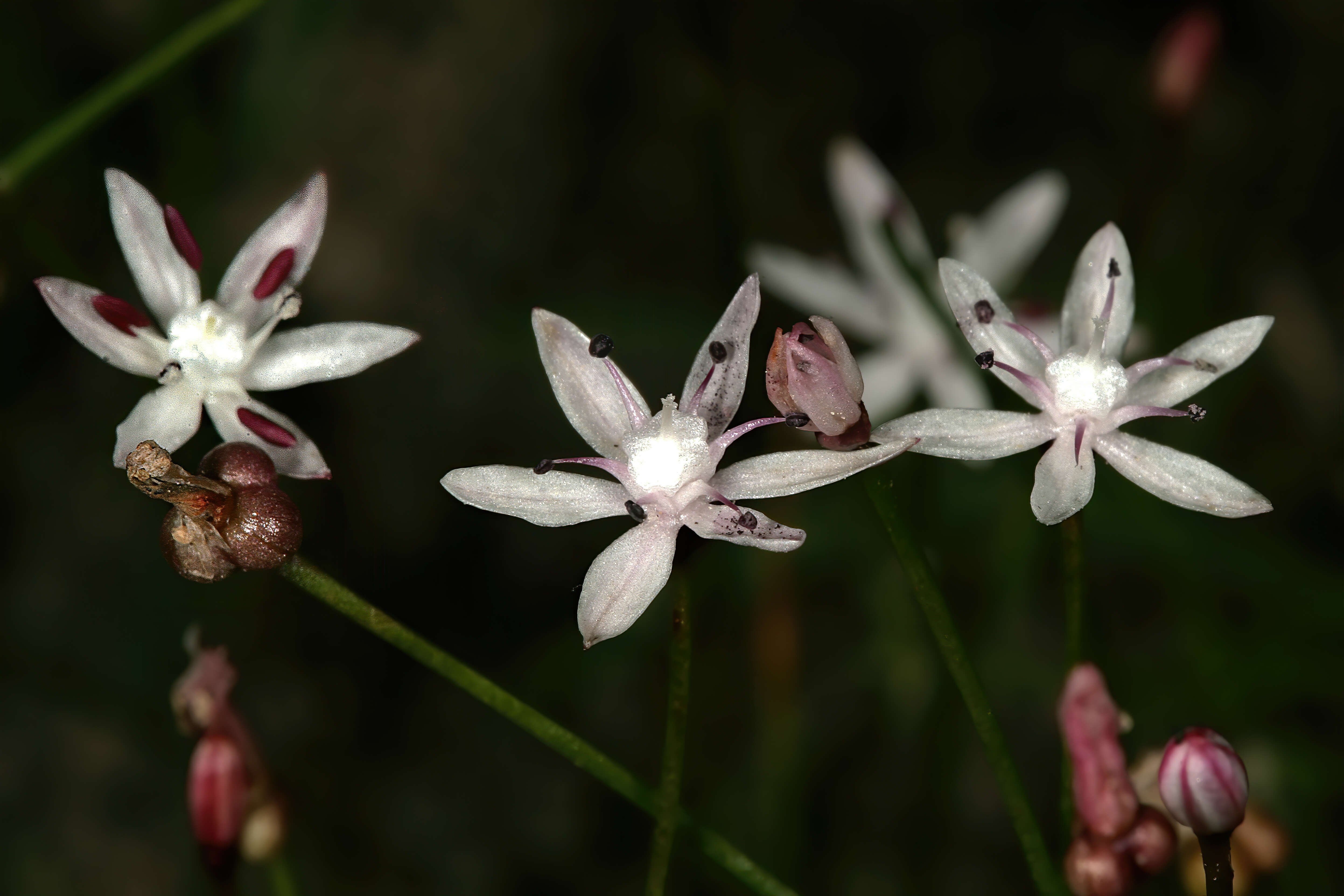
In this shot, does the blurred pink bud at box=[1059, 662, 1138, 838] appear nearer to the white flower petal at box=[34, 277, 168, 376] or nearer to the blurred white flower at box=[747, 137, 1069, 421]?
the blurred white flower at box=[747, 137, 1069, 421]

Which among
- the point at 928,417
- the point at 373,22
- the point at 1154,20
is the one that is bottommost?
the point at 928,417

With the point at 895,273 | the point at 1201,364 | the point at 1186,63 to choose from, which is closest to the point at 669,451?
the point at 1201,364

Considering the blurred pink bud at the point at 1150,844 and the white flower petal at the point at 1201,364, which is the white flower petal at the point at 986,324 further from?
the blurred pink bud at the point at 1150,844

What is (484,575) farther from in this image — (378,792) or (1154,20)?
(1154,20)

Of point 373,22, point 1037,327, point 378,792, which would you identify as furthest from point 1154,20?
point 378,792

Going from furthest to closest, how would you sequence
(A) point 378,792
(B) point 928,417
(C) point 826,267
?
1. (A) point 378,792
2. (C) point 826,267
3. (B) point 928,417

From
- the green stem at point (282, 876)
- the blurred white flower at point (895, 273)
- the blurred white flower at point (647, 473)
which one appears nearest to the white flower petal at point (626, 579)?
the blurred white flower at point (647, 473)

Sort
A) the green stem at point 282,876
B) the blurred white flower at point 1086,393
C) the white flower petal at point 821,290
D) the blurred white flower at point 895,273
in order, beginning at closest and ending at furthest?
the blurred white flower at point 1086,393 < the green stem at point 282,876 < the blurred white flower at point 895,273 < the white flower petal at point 821,290
